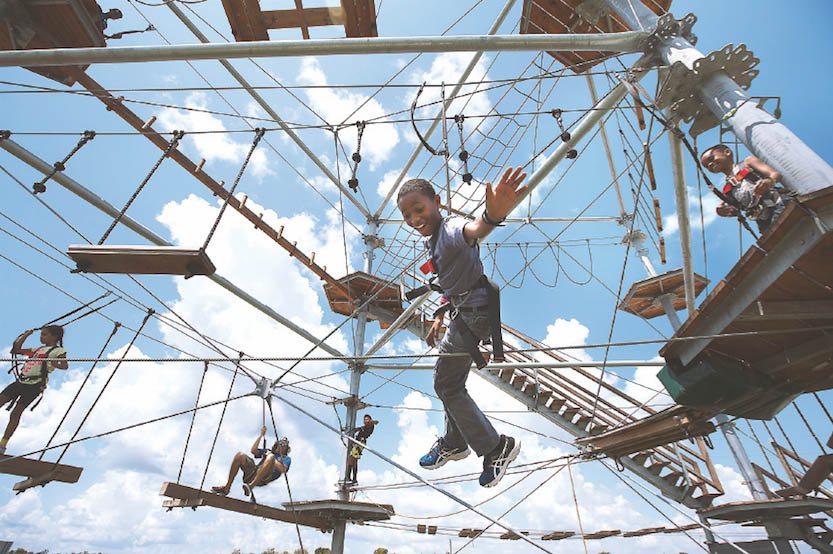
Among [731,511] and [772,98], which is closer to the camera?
[772,98]

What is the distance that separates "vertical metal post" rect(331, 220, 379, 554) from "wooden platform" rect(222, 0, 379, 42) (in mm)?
6051

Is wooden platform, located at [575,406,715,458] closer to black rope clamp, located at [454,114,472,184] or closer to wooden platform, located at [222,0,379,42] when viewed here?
black rope clamp, located at [454,114,472,184]

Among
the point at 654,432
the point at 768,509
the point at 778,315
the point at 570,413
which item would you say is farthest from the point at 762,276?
the point at 768,509

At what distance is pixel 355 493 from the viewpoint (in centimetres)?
835

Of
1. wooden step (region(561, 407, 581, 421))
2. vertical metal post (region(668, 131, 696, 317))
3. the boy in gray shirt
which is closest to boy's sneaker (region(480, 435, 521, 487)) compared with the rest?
the boy in gray shirt

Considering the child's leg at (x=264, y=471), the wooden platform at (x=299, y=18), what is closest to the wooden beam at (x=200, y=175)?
the wooden platform at (x=299, y=18)

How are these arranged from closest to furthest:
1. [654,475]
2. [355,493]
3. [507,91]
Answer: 1. [507,91]
2. [654,475]
3. [355,493]

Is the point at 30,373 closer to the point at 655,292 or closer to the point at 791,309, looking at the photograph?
the point at 791,309

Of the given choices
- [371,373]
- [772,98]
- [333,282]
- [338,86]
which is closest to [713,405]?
[772,98]

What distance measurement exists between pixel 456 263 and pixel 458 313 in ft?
1.29

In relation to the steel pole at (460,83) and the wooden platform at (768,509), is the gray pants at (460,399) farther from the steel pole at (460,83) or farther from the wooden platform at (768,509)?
the wooden platform at (768,509)

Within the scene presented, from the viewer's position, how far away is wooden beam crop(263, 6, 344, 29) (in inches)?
157

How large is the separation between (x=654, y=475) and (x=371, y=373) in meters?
5.60

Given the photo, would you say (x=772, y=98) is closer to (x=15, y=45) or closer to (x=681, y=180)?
(x=681, y=180)
